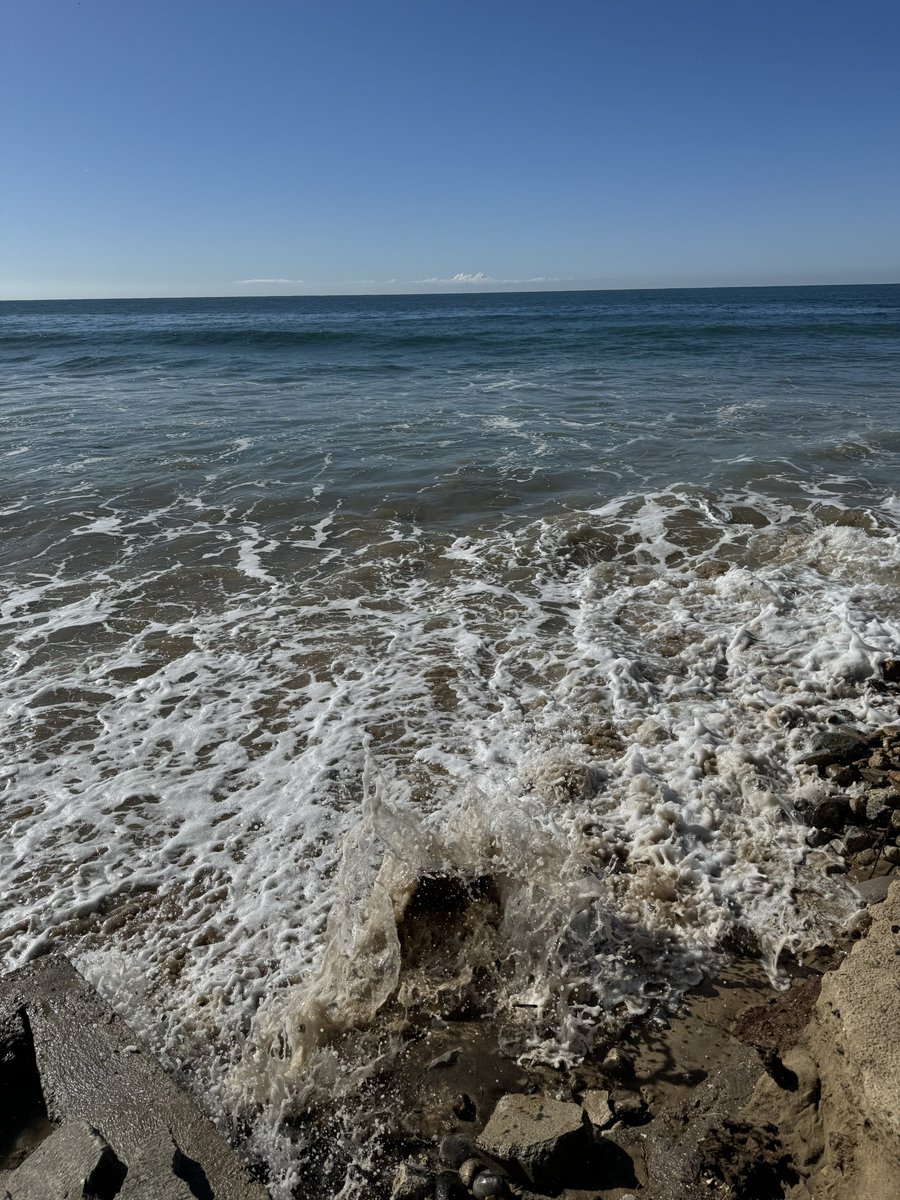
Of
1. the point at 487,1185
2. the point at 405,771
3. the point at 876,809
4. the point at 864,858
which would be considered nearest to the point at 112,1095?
the point at 487,1185

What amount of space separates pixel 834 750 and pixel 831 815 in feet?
2.05

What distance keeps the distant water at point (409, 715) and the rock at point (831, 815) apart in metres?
0.11

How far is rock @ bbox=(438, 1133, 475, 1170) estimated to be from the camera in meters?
2.47

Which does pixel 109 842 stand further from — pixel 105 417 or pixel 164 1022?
pixel 105 417

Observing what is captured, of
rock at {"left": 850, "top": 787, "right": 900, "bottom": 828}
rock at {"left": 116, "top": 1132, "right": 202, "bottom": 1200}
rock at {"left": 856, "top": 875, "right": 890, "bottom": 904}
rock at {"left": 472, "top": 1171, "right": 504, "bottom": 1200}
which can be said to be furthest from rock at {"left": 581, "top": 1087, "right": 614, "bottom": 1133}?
Answer: rock at {"left": 850, "top": 787, "right": 900, "bottom": 828}

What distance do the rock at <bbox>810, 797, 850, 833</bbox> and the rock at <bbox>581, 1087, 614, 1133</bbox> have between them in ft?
6.69

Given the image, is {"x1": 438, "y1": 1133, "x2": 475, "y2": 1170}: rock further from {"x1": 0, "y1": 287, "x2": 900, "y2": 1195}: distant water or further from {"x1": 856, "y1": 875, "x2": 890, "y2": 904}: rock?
{"x1": 856, "y1": 875, "x2": 890, "y2": 904}: rock

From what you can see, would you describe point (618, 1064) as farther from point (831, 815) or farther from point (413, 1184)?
point (831, 815)

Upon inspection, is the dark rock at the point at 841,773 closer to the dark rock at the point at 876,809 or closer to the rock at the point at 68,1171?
the dark rock at the point at 876,809

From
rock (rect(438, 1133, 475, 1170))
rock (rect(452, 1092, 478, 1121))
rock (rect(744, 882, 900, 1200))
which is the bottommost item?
rock (rect(452, 1092, 478, 1121))

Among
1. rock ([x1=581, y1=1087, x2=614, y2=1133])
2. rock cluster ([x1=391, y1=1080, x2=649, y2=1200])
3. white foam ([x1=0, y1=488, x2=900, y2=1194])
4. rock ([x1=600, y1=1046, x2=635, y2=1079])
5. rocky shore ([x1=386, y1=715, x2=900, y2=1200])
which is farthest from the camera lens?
white foam ([x1=0, y1=488, x2=900, y2=1194])

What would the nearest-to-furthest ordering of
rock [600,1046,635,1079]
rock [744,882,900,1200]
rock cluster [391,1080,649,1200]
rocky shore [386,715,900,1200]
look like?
rock [744,882,900,1200]
rocky shore [386,715,900,1200]
rock cluster [391,1080,649,1200]
rock [600,1046,635,1079]

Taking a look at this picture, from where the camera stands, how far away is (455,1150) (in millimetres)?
2498

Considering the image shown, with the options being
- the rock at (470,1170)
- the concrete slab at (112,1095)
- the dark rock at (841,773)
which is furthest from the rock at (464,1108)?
the dark rock at (841,773)
